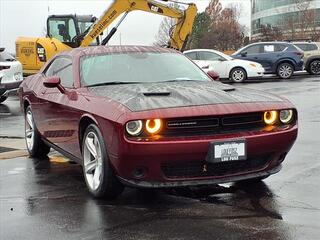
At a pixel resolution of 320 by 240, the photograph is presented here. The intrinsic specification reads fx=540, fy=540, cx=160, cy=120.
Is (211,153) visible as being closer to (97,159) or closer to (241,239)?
(241,239)

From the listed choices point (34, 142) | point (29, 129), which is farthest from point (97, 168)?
point (29, 129)

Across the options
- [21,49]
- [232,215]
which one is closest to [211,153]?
[232,215]

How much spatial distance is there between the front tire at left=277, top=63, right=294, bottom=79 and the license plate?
61.9 ft

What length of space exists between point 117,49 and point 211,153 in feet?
7.86

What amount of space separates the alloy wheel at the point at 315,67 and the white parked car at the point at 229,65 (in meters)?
4.11

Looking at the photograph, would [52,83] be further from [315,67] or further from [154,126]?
[315,67]

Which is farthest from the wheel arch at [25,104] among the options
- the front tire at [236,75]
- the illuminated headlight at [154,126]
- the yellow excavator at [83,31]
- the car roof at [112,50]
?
the front tire at [236,75]

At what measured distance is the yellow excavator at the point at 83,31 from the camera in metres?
19.3

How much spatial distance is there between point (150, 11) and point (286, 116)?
15.0 metres

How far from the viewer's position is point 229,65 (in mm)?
21703

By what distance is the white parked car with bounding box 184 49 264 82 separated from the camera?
2147cm

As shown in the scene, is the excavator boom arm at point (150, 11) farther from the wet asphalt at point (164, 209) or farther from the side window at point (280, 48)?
the wet asphalt at point (164, 209)

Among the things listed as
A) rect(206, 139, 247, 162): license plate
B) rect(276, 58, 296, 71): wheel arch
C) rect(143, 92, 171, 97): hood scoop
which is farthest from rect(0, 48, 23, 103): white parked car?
rect(276, 58, 296, 71): wheel arch

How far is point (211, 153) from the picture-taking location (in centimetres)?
455
